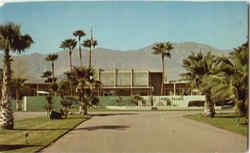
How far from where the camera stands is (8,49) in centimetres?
2000

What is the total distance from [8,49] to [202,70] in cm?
1886

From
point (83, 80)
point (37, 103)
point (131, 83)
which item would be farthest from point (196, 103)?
point (37, 103)

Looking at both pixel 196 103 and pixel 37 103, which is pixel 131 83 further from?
pixel 37 103

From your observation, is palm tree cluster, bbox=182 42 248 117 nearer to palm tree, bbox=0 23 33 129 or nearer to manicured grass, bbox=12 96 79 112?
palm tree, bbox=0 23 33 129

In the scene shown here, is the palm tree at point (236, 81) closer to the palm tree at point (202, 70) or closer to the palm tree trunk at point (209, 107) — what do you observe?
the palm tree at point (202, 70)

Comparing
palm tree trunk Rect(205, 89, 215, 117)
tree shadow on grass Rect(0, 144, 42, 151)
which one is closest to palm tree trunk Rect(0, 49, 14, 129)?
tree shadow on grass Rect(0, 144, 42, 151)

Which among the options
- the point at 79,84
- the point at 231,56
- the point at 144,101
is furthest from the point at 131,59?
the point at 231,56

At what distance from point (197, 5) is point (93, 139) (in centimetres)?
866

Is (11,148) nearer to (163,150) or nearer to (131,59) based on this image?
(163,150)

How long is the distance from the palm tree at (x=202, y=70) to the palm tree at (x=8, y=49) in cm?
1708

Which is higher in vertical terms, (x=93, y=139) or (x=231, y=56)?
(x=231, y=56)

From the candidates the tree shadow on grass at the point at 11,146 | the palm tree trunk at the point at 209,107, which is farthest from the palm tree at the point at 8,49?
the palm tree trunk at the point at 209,107

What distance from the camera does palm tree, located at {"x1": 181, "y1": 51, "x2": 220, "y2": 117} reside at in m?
29.6

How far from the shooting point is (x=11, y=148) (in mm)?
13375
